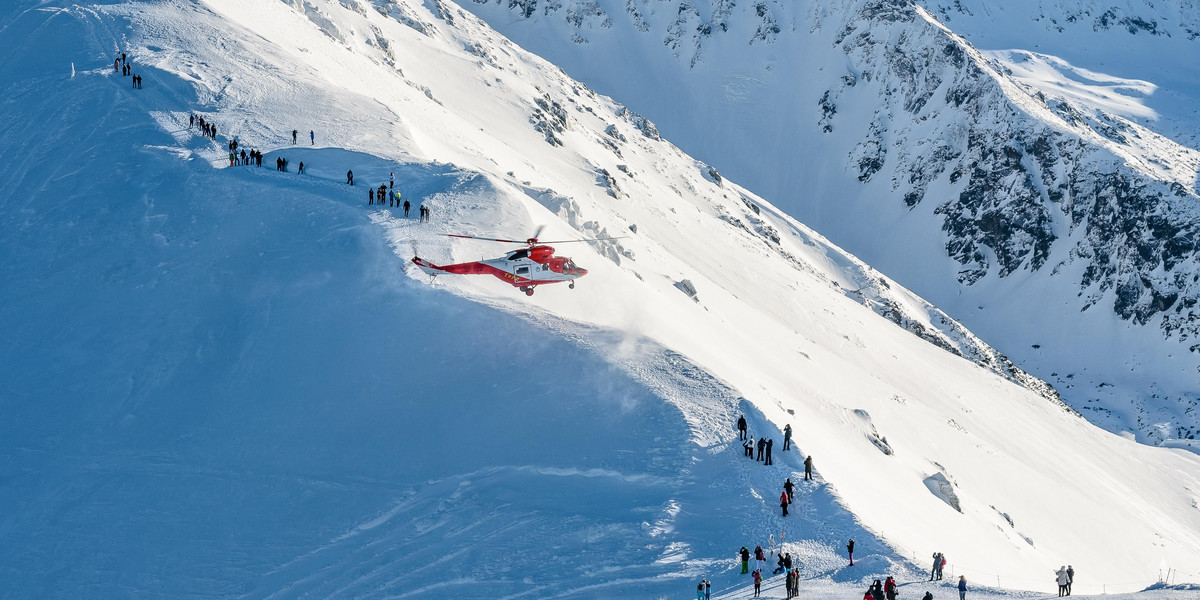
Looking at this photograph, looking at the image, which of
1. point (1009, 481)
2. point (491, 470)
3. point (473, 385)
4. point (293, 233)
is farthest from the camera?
point (1009, 481)

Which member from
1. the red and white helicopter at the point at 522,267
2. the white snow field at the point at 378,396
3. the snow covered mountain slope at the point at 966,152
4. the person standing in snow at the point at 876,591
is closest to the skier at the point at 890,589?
the person standing in snow at the point at 876,591

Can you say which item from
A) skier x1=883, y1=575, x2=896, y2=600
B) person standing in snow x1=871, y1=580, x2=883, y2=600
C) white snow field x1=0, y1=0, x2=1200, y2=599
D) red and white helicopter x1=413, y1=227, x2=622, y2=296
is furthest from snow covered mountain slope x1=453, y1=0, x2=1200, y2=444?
person standing in snow x1=871, y1=580, x2=883, y2=600

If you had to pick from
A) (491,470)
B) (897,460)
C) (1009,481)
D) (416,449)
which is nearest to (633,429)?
(491,470)

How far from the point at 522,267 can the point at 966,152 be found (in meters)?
109

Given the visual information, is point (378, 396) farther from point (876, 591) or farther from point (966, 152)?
point (966, 152)

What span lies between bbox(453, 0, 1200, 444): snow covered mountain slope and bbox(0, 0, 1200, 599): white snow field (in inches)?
1777

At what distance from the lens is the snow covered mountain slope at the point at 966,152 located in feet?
391

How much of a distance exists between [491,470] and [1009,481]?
39.1m

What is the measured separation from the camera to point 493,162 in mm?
73938

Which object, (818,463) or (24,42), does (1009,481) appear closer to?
(818,463)

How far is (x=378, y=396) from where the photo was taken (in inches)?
1761

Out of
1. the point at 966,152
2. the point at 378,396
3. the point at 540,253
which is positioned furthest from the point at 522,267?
the point at 966,152

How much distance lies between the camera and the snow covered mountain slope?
4695 inches

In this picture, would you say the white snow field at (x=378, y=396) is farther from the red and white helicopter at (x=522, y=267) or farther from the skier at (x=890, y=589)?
the skier at (x=890, y=589)
